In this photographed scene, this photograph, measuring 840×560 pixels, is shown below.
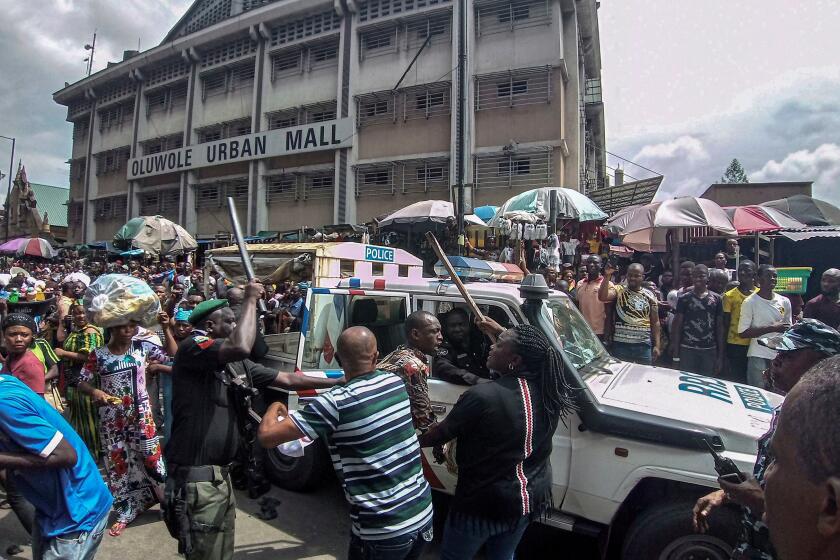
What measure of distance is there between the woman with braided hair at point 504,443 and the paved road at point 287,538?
1382 mm

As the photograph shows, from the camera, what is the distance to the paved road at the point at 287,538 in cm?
331

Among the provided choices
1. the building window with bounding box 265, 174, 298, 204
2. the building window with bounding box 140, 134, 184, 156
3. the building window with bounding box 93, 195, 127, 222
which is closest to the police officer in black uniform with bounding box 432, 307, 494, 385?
the building window with bounding box 265, 174, 298, 204

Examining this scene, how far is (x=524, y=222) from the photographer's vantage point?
8.78 metres

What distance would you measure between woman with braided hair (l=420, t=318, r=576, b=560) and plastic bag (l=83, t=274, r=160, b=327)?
1.86 meters

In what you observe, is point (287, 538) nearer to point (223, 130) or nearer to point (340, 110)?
point (340, 110)

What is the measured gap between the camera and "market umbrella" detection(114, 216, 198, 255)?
10.7 metres

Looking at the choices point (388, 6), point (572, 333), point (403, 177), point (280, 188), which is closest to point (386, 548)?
point (572, 333)

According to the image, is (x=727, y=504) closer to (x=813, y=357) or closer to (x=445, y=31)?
(x=813, y=357)

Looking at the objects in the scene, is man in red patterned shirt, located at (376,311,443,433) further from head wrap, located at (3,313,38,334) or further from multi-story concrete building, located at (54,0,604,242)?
multi-story concrete building, located at (54,0,604,242)

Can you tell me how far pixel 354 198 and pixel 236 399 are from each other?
16.6m

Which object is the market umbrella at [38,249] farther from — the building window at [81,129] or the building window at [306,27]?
the building window at [81,129]

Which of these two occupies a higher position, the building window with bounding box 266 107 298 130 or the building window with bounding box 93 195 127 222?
the building window with bounding box 266 107 298 130

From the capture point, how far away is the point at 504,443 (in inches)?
82.6

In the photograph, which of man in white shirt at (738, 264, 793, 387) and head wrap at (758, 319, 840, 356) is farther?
man in white shirt at (738, 264, 793, 387)
